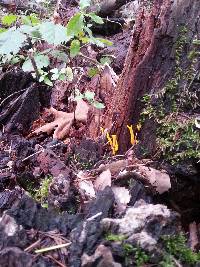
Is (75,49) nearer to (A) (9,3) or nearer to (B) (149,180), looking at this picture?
(B) (149,180)

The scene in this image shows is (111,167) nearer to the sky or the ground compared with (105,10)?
nearer to the ground

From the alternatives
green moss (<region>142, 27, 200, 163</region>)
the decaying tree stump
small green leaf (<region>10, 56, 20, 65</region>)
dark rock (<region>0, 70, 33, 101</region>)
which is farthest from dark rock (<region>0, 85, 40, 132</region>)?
green moss (<region>142, 27, 200, 163</region>)

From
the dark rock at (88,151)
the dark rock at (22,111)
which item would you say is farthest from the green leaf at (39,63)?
the dark rock at (88,151)

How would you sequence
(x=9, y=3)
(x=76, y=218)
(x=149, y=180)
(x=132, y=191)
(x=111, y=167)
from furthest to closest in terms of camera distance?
(x=9, y=3) → (x=111, y=167) → (x=149, y=180) → (x=132, y=191) → (x=76, y=218)

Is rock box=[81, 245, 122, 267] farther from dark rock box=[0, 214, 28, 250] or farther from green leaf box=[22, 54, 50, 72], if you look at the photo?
green leaf box=[22, 54, 50, 72]

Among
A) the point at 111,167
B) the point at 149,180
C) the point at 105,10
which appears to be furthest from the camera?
the point at 105,10

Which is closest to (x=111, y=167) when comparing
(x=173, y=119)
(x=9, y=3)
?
(x=173, y=119)

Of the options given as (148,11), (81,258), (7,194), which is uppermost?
(148,11)
